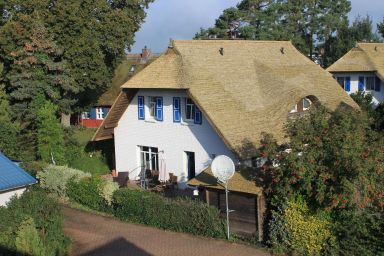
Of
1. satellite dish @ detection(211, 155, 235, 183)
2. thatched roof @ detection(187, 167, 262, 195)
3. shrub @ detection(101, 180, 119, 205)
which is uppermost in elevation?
satellite dish @ detection(211, 155, 235, 183)

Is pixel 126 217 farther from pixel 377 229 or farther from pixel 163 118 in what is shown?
pixel 377 229

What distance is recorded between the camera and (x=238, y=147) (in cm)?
2234

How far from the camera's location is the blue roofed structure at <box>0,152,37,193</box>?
1972cm

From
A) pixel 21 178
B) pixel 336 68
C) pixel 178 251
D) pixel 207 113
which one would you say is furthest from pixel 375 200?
pixel 336 68

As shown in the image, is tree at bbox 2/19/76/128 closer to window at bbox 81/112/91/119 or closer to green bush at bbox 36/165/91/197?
green bush at bbox 36/165/91/197

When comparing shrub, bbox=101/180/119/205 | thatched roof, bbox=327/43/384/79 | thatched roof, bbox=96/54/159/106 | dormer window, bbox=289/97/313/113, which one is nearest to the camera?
shrub, bbox=101/180/119/205

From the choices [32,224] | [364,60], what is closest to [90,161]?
[32,224]

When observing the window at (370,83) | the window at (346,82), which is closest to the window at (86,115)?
the window at (346,82)

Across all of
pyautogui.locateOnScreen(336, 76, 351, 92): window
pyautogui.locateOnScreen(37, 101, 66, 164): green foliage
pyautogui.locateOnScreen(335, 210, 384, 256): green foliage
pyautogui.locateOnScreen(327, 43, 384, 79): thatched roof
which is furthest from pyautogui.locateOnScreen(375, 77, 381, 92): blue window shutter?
pyautogui.locateOnScreen(335, 210, 384, 256): green foliage

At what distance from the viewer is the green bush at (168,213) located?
1911cm

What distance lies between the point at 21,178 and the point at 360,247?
1305 cm

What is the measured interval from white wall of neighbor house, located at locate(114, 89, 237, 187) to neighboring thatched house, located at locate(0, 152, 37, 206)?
819cm

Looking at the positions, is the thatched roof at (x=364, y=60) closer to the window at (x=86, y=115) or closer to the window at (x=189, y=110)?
the window at (x=189, y=110)

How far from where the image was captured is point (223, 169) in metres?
18.5
